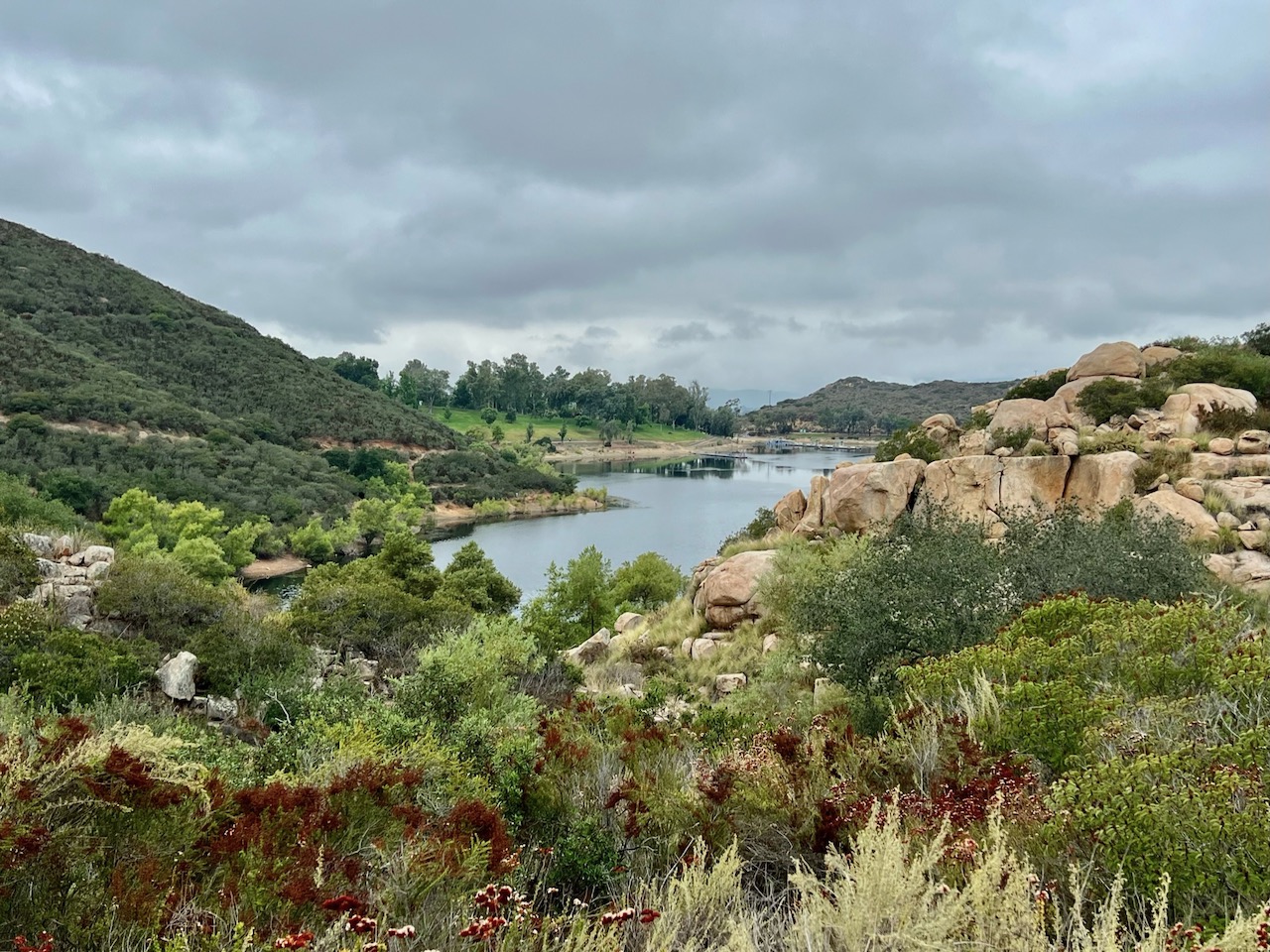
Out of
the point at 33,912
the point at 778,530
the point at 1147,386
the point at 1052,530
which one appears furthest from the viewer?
the point at 778,530

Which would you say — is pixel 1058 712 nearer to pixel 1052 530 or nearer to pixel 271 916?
pixel 271 916

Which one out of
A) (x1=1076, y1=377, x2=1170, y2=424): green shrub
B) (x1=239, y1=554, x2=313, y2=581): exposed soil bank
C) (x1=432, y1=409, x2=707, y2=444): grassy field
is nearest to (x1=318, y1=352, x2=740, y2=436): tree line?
(x1=432, y1=409, x2=707, y2=444): grassy field

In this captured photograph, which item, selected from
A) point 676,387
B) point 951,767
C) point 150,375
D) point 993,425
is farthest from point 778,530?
point 676,387

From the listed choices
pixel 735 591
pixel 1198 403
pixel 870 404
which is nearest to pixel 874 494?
pixel 735 591

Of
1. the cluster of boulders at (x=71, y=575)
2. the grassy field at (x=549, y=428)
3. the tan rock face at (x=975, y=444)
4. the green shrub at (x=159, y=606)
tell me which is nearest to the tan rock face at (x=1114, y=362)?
the tan rock face at (x=975, y=444)

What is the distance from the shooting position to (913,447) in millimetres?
20703

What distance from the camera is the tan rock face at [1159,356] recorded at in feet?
71.0

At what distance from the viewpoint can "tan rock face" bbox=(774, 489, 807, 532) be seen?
21.1 m

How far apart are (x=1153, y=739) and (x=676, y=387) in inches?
5365

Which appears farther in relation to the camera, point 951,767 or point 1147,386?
point 1147,386

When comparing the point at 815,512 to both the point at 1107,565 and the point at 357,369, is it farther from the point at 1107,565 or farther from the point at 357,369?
the point at 357,369

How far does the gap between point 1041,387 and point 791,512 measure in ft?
29.7

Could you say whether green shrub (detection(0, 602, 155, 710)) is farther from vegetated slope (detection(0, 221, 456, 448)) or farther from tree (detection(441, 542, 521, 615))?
vegetated slope (detection(0, 221, 456, 448))

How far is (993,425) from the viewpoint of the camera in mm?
19578
